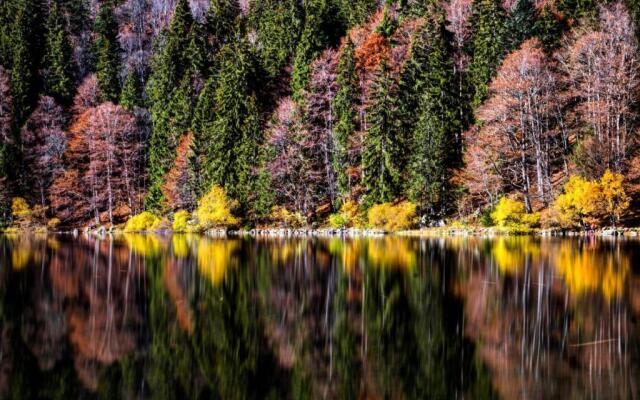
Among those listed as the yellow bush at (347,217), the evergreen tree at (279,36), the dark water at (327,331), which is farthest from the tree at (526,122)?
the evergreen tree at (279,36)

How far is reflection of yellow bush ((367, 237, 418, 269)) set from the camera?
29.0m

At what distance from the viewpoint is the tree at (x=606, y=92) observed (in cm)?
4794

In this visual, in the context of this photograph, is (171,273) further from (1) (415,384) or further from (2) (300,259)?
(1) (415,384)

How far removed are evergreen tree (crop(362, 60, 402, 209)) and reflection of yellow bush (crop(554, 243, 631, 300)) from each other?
2659 centimetres

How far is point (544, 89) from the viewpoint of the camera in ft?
177

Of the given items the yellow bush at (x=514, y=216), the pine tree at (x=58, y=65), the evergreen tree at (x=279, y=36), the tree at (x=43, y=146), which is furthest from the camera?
the pine tree at (x=58, y=65)

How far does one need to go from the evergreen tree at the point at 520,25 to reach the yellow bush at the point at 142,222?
41111 millimetres

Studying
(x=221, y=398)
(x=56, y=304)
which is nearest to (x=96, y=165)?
(x=56, y=304)

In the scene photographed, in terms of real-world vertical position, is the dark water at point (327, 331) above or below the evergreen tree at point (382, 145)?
below

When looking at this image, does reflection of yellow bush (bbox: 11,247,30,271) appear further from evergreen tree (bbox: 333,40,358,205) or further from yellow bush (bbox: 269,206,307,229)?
evergreen tree (bbox: 333,40,358,205)

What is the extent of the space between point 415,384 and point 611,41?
47.7 metres

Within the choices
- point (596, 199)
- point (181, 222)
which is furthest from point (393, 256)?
point (181, 222)

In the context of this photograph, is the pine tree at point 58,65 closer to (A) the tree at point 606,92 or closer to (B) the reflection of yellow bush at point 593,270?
(A) the tree at point 606,92

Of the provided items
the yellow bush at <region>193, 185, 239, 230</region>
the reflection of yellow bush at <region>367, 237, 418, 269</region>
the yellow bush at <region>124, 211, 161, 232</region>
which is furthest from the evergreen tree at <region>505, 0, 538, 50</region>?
the yellow bush at <region>124, 211, 161, 232</region>
